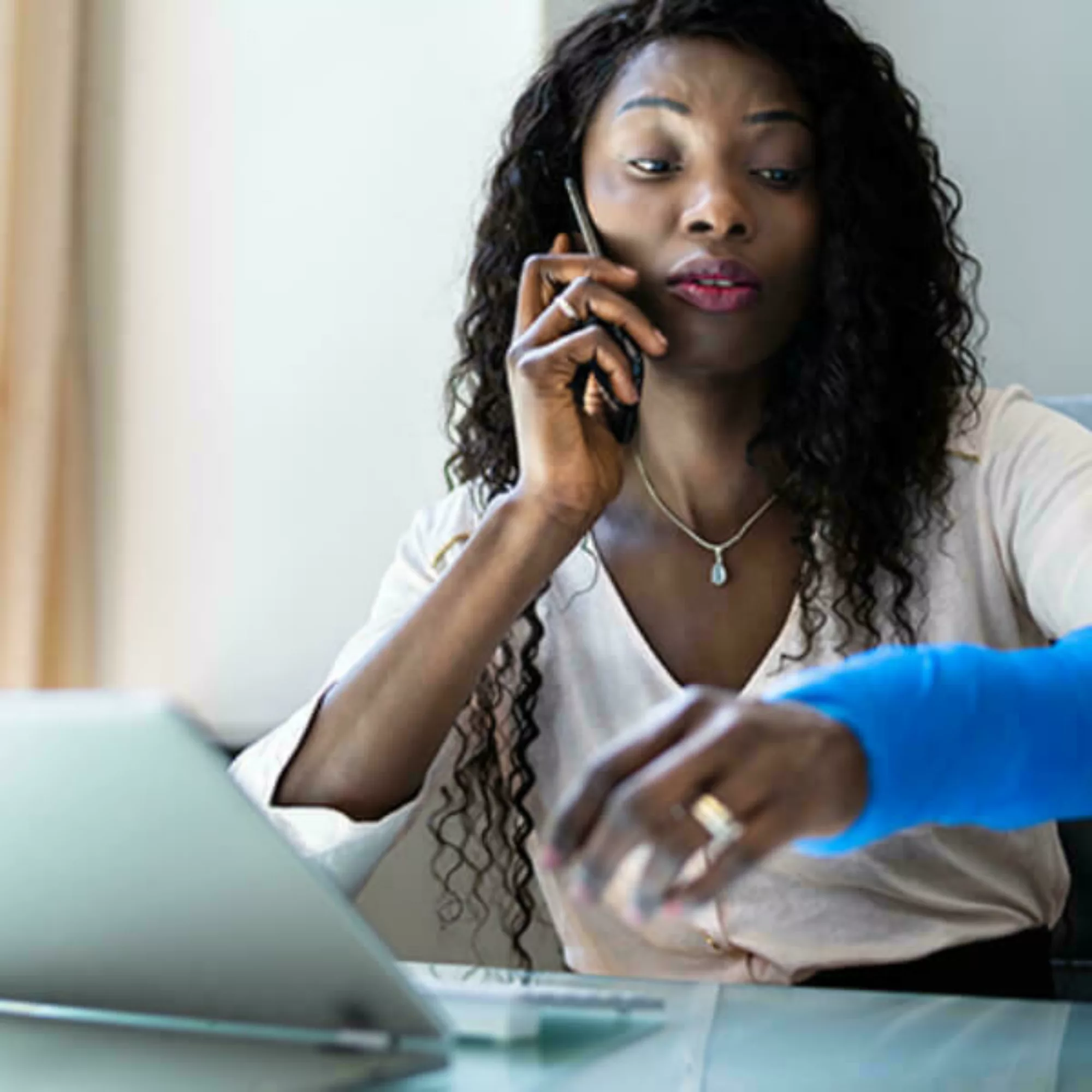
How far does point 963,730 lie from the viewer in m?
0.74

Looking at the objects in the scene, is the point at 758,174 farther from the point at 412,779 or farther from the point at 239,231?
the point at 239,231

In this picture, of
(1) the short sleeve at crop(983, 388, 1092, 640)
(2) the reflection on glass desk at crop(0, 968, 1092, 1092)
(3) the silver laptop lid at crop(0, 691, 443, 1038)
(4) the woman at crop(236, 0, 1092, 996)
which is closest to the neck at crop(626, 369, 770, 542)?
(4) the woman at crop(236, 0, 1092, 996)

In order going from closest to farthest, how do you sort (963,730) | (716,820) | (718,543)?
(716,820) < (963,730) < (718,543)

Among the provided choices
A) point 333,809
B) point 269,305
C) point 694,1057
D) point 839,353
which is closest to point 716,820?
point 694,1057

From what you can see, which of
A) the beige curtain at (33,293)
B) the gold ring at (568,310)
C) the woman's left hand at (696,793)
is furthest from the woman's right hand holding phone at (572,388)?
the beige curtain at (33,293)

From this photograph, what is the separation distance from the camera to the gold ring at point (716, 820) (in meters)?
0.58

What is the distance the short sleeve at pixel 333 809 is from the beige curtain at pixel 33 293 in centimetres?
67

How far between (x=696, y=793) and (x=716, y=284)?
77 cm

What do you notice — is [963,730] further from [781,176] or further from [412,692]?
[781,176]

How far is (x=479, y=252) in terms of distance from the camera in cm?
155

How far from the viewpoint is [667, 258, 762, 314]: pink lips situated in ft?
4.20

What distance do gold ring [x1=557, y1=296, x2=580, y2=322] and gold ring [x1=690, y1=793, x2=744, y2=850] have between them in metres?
0.78

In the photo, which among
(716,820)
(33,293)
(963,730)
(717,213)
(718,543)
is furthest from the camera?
(33,293)

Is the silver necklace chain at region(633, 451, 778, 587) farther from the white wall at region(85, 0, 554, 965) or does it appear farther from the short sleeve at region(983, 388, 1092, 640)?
the white wall at region(85, 0, 554, 965)
